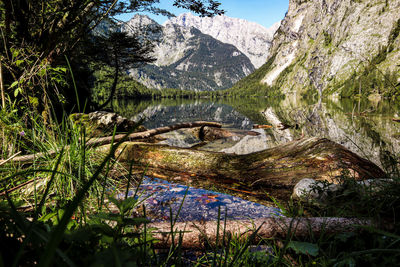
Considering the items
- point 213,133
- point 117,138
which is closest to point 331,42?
point 213,133

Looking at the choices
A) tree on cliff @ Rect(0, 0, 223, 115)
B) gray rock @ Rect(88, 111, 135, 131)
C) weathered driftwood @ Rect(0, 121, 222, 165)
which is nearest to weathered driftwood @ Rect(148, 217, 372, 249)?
weathered driftwood @ Rect(0, 121, 222, 165)

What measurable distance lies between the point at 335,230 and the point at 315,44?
15334cm

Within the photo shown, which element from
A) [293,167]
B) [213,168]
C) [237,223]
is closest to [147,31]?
[213,168]

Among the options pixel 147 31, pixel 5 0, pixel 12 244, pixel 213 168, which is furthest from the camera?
pixel 147 31

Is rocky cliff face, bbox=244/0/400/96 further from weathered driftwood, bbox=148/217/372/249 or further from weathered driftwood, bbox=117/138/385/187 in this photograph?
weathered driftwood, bbox=148/217/372/249

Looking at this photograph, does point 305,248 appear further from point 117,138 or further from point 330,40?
point 330,40

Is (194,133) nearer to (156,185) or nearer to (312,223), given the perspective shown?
(156,185)

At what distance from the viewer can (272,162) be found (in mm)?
4047

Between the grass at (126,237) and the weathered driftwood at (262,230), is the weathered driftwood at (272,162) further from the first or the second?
the weathered driftwood at (262,230)

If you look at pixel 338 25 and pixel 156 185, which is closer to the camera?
pixel 156 185

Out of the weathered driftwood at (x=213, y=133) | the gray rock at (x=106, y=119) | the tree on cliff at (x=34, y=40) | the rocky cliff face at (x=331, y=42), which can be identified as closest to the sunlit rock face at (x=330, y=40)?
the rocky cliff face at (x=331, y=42)

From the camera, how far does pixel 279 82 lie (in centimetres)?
14600

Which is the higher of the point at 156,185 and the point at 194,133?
the point at 194,133

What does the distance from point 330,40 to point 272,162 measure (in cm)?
14131
